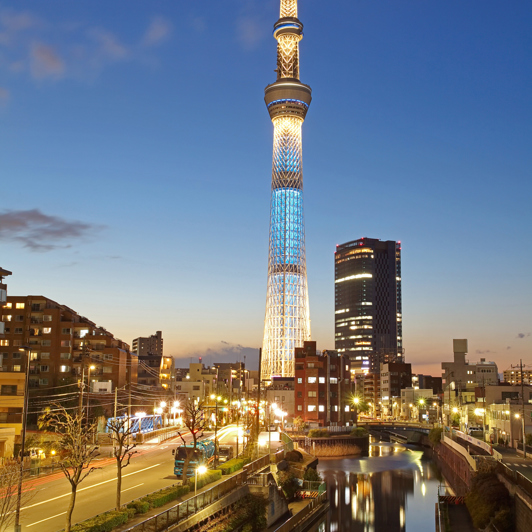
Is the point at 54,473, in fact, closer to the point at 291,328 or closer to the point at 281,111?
the point at 291,328

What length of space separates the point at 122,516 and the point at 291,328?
123 meters

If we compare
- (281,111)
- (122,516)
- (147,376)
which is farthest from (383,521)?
(281,111)

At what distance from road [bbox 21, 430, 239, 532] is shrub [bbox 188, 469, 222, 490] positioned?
2.10m

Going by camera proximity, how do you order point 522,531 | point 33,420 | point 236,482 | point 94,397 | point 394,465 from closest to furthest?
point 522,531
point 236,482
point 33,420
point 94,397
point 394,465

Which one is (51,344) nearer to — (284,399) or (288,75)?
(284,399)

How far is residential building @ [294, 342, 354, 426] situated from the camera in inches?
3954

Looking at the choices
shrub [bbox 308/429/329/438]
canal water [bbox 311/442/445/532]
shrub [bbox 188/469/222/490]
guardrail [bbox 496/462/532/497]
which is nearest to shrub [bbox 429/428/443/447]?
canal water [bbox 311/442/445/532]

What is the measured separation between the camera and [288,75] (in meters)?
158

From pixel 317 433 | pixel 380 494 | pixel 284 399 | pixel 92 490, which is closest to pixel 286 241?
pixel 284 399

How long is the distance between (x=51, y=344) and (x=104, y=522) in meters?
57.3

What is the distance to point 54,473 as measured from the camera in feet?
135

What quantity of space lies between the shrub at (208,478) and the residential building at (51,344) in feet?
137

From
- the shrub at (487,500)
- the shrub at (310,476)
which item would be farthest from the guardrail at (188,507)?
the shrub at (310,476)

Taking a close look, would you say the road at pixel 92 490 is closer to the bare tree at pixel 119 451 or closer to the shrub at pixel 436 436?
the bare tree at pixel 119 451
